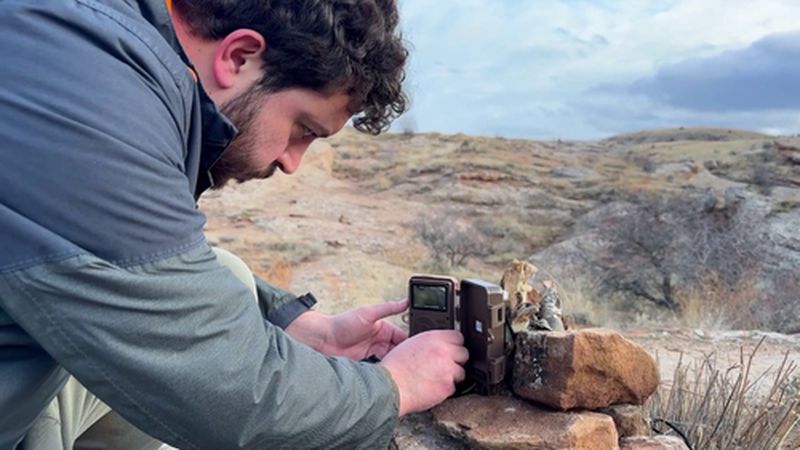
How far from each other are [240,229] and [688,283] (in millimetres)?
7361

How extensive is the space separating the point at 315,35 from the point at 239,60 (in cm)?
20

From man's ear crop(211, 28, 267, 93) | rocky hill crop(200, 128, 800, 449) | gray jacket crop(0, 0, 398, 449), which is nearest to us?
gray jacket crop(0, 0, 398, 449)

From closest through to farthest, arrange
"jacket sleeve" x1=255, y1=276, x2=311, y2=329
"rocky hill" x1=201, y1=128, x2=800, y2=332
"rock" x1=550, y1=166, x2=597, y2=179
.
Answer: "jacket sleeve" x1=255, y1=276, x2=311, y2=329 < "rocky hill" x1=201, y1=128, x2=800, y2=332 < "rock" x1=550, y1=166, x2=597, y2=179

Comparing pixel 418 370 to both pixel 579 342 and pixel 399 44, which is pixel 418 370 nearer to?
pixel 579 342

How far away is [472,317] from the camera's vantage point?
5.99ft

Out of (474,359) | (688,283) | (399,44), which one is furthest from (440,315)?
(688,283)

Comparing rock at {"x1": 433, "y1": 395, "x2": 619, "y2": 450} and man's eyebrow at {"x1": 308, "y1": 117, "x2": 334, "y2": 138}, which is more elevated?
man's eyebrow at {"x1": 308, "y1": 117, "x2": 334, "y2": 138}

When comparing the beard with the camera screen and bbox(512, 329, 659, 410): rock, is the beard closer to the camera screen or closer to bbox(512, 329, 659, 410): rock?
the camera screen

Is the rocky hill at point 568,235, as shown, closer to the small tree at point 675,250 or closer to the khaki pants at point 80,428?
the small tree at point 675,250

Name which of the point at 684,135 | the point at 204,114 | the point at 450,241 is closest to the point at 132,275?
the point at 204,114

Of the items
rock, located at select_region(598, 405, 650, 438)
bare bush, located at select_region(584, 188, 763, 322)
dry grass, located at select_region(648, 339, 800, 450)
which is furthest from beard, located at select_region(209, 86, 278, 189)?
bare bush, located at select_region(584, 188, 763, 322)

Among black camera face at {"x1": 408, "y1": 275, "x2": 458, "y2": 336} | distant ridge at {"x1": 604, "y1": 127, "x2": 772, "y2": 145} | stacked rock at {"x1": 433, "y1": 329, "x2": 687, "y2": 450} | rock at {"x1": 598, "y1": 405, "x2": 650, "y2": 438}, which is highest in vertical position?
distant ridge at {"x1": 604, "y1": 127, "x2": 772, "y2": 145}

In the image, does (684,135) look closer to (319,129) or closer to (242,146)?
(319,129)

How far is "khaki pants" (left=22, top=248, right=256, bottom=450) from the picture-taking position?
63.4 inches
